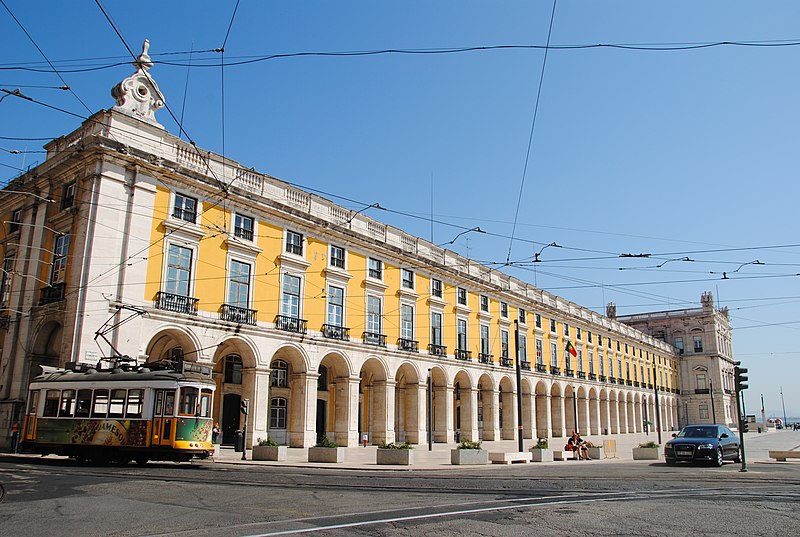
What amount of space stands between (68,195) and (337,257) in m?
13.0

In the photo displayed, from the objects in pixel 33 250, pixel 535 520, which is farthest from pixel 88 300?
pixel 535 520

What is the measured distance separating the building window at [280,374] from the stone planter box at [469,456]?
45.1ft

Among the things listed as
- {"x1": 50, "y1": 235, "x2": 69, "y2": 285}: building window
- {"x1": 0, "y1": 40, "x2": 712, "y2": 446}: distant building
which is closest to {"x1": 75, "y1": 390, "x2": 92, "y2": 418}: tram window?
{"x1": 0, "y1": 40, "x2": 712, "y2": 446}: distant building

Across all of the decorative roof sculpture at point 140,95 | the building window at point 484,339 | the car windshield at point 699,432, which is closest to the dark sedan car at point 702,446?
the car windshield at point 699,432

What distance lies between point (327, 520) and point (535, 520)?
9.93 feet

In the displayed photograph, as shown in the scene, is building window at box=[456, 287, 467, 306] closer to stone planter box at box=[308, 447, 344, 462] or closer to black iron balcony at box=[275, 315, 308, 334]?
black iron balcony at box=[275, 315, 308, 334]

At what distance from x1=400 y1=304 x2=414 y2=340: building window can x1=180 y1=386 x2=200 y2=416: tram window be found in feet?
61.0

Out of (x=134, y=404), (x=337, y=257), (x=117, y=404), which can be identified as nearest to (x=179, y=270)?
(x=117, y=404)

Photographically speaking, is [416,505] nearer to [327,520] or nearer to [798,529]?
[327,520]

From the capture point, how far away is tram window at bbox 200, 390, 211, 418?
20.1 meters

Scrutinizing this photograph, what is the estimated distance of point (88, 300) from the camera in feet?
75.6

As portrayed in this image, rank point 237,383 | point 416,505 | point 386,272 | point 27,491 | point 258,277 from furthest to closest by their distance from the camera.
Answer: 1. point 386,272
2. point 237,383
3. point 258,277
4. point 27,491
5. point 416,505

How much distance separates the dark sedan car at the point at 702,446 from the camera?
22.5 m

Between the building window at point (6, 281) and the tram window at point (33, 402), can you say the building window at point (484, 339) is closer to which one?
the building window at point (6, 281)
